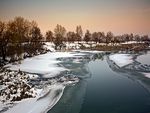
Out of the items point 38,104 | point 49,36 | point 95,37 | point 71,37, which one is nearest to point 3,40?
point 38,104

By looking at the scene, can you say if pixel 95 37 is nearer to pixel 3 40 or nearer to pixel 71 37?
pixel 71 37

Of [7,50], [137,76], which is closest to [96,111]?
[137,76]

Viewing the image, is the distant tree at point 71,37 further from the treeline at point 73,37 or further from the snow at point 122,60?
the snow at point 122,60

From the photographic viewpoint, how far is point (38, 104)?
74.4ft

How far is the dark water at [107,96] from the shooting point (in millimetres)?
21484

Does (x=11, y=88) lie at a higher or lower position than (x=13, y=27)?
lower

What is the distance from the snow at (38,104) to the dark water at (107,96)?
24.5 inches

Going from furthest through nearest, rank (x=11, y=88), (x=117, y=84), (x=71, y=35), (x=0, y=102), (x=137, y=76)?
(x=71, y=35)
(x=137, y=76)
(x=117, y=84)
(x=11, y=88)
(x=0, y=102)

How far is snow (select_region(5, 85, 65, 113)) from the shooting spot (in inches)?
813

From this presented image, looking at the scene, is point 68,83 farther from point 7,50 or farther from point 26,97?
point 7,50

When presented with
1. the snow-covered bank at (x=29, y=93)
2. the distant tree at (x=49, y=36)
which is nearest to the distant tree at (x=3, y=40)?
the snow-covered bank at (x=29, y=93)

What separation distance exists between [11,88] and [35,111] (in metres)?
9.01

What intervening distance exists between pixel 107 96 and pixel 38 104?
731 cm

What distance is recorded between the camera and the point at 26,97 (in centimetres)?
2512
